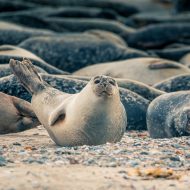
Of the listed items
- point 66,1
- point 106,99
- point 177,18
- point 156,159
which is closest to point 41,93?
point 106,99

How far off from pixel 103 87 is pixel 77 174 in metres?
1.26

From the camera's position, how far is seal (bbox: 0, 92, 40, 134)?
7.58 meters

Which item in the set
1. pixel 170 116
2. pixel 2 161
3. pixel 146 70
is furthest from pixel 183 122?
pixel 146 70

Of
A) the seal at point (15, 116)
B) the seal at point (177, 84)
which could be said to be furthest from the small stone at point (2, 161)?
the seal at point (177, 84)

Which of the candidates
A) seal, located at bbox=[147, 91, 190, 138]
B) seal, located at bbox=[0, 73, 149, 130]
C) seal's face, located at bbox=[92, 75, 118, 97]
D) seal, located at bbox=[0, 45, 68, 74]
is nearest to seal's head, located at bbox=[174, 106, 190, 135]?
seal, located at bbox=[147, 91, 190, 138]

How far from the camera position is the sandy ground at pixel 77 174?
477 centimetres

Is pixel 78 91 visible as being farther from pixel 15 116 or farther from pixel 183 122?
pixel 183 122

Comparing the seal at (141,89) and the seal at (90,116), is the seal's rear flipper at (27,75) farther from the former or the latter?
the seal at (141,89)

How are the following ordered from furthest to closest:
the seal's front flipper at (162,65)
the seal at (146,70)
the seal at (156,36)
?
1. the seal at (156,36)
2. the seal's front flipper at (162,65)
3. the seal at (146,70)

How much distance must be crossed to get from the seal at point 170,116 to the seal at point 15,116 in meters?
1.10

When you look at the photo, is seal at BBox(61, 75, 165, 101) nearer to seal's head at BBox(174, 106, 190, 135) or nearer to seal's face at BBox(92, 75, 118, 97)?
seal's head at BBox(174, 106, 190, 135)

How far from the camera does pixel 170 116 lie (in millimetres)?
7484

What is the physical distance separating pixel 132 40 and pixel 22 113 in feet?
29.8

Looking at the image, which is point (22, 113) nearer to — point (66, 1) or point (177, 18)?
point (177, 18)
